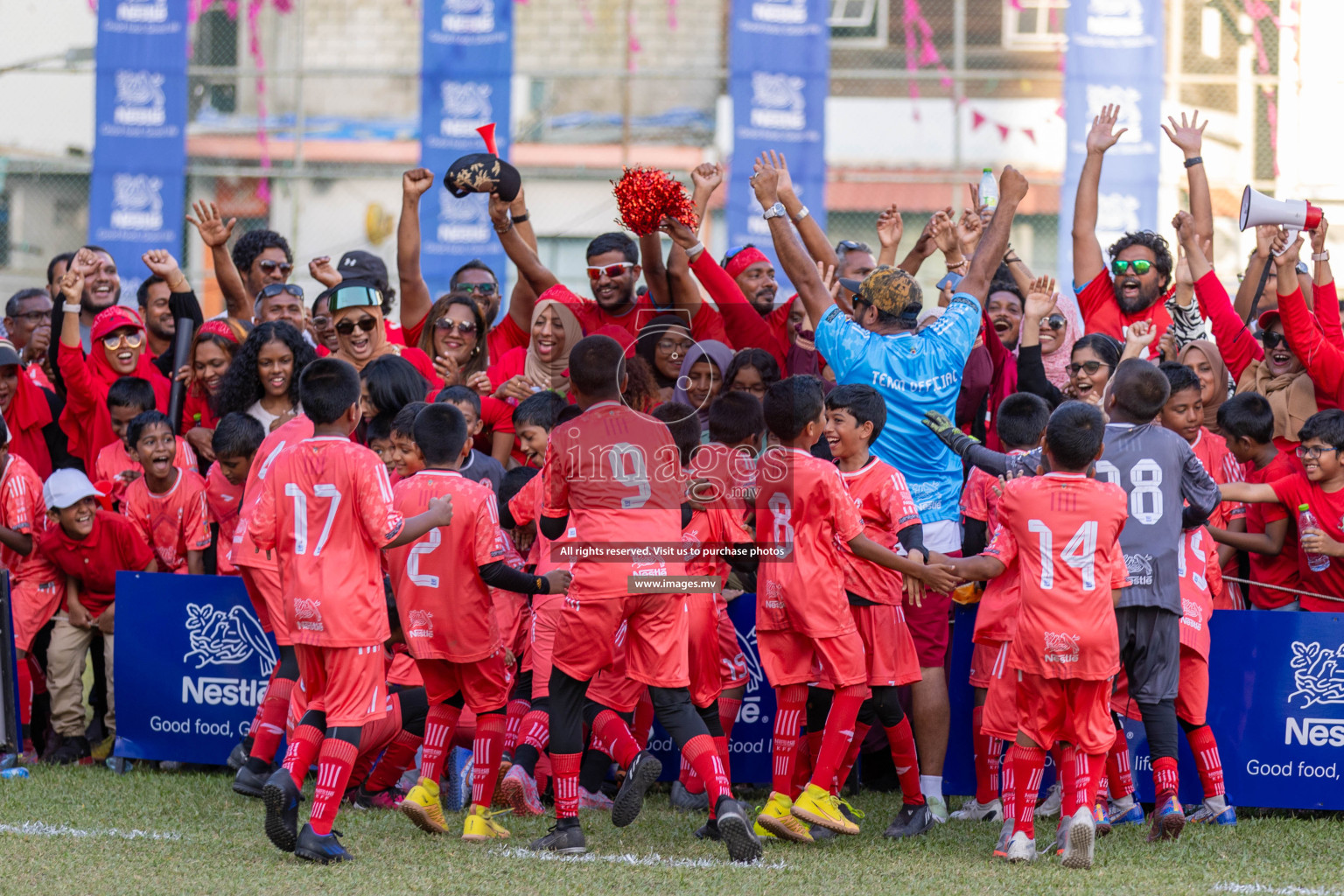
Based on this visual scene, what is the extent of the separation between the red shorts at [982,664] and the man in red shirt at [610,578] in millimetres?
1357

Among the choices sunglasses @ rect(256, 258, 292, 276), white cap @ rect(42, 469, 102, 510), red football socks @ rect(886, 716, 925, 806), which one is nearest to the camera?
red football socks @ rect(886, 716, 925, 806)

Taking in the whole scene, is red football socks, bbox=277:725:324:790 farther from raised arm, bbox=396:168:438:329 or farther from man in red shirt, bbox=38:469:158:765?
raised arm, bbox=396:168:438:329

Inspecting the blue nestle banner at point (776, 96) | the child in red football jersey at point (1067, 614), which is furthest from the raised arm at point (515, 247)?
the blue nestle banner at point (776, 96)

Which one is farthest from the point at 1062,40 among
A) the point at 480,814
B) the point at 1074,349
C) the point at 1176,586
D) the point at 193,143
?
the point at 480,814

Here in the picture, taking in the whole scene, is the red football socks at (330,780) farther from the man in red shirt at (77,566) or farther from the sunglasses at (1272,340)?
the sunglasses at (1272,340)

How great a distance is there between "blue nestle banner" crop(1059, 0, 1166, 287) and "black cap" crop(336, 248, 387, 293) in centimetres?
839

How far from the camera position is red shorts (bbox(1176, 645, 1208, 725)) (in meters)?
5.86

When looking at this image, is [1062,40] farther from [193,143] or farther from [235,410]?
[235,410]

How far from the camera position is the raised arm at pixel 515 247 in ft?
24.0

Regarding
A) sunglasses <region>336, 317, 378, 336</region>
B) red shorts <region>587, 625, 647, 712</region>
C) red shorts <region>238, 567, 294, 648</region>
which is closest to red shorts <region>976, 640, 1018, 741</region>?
red shorts <region>587, 625, 647, 712</region>

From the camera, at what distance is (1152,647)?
18.5ft

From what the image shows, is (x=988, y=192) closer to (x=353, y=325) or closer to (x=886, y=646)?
(x=886, y=646)


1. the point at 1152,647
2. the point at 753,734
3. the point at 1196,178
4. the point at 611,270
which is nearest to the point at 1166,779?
the point at 1152,647

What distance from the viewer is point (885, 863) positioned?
5.27 meters
